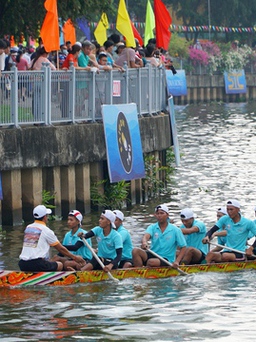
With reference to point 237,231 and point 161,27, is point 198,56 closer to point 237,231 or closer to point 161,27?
point 161,27

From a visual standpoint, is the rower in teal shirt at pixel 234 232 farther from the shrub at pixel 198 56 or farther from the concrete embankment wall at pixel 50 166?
the shrub at pixel 198 56

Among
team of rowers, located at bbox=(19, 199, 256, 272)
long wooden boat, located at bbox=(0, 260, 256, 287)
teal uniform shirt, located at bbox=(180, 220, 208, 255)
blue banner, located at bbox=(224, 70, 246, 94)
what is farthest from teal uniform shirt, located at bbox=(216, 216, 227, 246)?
blue banner, located at bbox=(224, 70, 246, 94)

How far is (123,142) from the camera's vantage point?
2773 cm

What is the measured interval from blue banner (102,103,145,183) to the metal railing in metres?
0.36

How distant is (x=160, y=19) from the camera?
34125mm

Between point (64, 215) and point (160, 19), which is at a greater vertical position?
point (160, 19)

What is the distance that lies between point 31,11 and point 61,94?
5677 millimetres

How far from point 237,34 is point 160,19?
61624 millimetres

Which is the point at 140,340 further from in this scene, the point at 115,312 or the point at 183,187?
the point at 183,187

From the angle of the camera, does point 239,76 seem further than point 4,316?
Yes

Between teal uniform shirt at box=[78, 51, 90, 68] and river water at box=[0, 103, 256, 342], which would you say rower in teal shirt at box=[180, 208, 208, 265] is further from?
teal uniform shirt at box=[78, 51, 90, 68]

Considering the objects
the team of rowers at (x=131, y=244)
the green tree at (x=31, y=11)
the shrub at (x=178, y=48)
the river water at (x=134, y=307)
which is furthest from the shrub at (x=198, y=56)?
the team of rowers at (x=131, y=244)

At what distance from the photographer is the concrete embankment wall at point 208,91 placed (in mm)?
80750

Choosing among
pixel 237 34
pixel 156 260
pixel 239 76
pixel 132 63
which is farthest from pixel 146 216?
pixel 237 34
